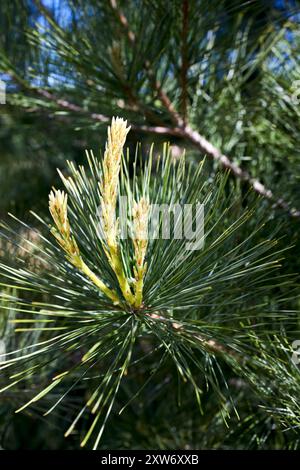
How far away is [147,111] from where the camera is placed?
0.75 meters

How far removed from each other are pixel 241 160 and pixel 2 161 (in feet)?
2.47

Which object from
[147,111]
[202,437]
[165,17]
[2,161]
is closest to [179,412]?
[202,437]

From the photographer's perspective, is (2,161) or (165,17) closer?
(165,17)

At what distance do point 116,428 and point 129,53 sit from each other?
0.49 metres

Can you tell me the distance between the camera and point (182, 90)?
0.75 meters

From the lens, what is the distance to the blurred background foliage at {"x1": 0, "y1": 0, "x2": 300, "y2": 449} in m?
0.72

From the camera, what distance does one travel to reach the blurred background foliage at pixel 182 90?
0.72m

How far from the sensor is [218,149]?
81cm

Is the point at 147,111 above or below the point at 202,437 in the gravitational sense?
above

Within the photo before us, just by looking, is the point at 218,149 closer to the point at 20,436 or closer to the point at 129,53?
the point at 129,53

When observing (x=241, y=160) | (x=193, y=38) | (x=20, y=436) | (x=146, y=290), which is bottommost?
(x=20, y=436)
